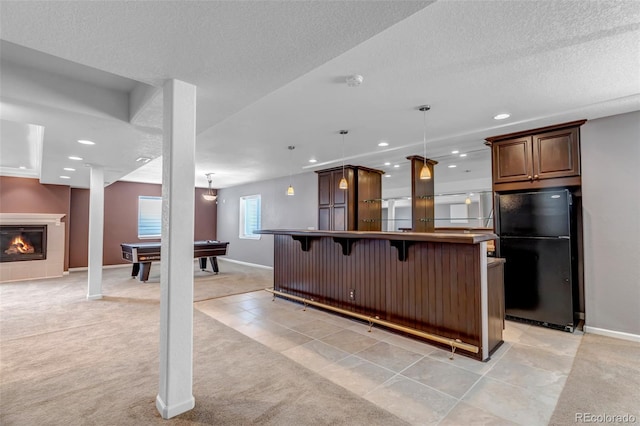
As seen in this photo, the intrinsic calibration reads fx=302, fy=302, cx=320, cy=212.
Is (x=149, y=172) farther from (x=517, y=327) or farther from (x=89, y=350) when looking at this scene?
(x=517, y=327)

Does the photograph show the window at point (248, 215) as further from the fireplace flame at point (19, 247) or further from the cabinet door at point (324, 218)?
the fireplace flame at point (19, 247)

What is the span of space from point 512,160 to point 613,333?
229 cm

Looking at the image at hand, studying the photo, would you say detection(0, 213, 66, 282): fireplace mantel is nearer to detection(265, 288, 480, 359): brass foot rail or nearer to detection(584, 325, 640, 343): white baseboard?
detection(265, 288, 480, 359): brass foot rail

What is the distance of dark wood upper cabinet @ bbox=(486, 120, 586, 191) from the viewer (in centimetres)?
367

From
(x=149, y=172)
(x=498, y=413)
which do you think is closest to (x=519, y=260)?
(x=498, y=413)

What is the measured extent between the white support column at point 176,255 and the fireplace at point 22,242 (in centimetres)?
732

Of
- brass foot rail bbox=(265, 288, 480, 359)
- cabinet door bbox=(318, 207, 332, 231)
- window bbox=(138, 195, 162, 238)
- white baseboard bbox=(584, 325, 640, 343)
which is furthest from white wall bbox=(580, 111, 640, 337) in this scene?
window bbox=(138, 195, 162, 238)

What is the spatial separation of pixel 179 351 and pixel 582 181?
182 inches

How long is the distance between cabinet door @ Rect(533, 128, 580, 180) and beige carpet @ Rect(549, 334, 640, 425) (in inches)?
77.5

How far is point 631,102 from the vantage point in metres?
3.08

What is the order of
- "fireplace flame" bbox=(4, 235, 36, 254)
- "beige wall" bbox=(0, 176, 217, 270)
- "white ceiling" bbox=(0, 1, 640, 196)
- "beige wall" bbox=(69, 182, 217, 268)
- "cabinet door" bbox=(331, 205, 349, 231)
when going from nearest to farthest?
1. "white ceiling" bbox=(0, 1, 640, 196)
2. "cabinet door" bbox=(331, 205, 349, 231)
3. "fireplace flame" bbox=(4, 235, 36, 254)
4. "beige wall" bbox=(0, 176, 217, 270)
5. "beige wall" bbox=(69, 182, 217, 268)

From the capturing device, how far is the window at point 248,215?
30.6ft

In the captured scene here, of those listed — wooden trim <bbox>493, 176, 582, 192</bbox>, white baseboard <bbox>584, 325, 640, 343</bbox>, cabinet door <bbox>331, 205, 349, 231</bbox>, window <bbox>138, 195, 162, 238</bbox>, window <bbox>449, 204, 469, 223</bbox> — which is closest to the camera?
white baseboard <bbox>584, 325, 640, 343</bbox>

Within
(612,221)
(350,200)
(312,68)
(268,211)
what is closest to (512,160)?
(612,221)
